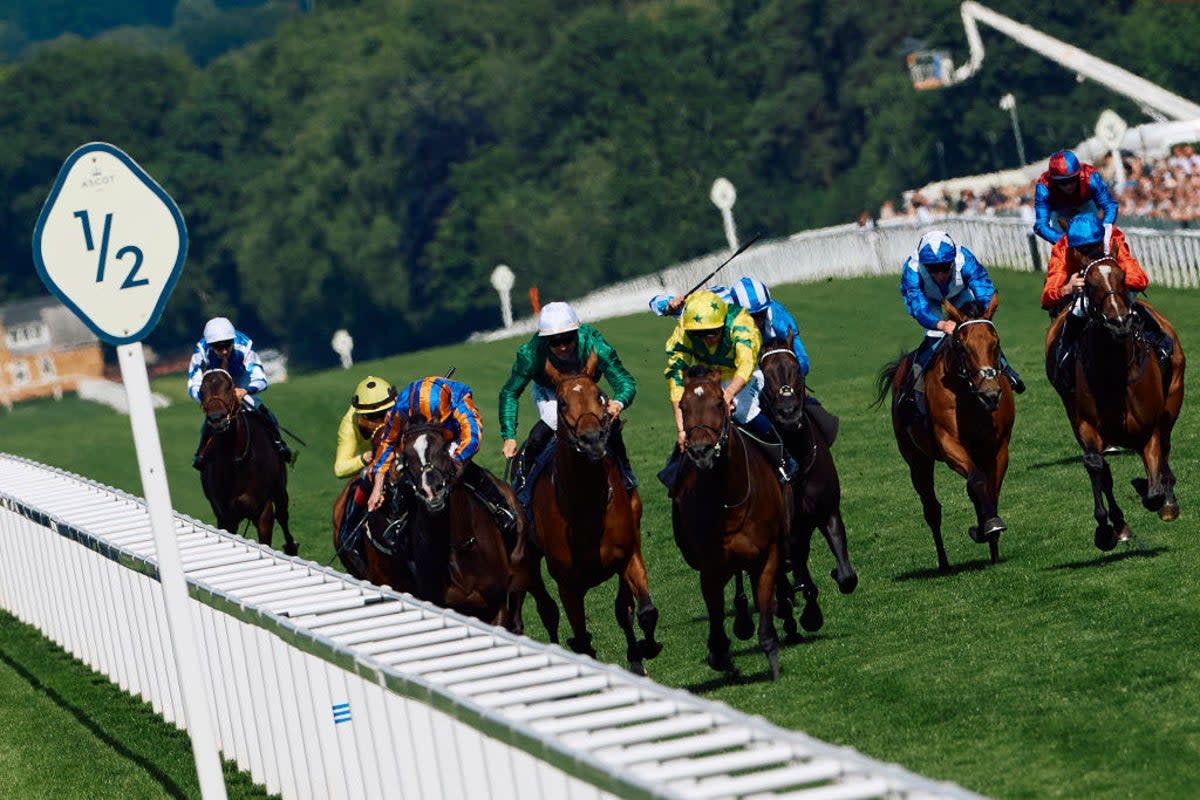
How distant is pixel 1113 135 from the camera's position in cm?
4272

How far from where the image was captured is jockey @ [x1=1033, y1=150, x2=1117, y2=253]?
49.5ft

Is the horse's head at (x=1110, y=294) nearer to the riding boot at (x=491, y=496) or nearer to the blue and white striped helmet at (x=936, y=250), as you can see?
the blue and white striped helmet at (x=936, y=250)

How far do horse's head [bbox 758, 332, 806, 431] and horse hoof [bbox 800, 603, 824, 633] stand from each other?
1.10 metres

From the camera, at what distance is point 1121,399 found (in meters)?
14.7

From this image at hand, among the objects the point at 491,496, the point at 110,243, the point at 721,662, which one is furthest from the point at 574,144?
the point at 110,243

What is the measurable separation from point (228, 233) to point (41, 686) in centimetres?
11676

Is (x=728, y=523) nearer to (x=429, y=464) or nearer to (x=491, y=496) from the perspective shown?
(x=491, y=496)

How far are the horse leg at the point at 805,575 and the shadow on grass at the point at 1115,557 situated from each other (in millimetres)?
1531

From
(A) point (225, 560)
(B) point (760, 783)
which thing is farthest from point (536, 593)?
(B) point (760, 783)

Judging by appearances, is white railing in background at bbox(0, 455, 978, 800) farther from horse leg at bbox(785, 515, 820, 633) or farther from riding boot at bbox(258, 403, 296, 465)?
horse leg at bbox(785, 515, 820, 633)

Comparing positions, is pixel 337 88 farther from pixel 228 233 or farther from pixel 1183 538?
pixel 1183 538

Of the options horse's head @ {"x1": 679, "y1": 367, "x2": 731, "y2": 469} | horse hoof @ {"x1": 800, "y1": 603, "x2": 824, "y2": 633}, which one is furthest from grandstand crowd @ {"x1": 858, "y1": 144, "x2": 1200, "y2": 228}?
horse's head @ {"x1": 679, "y1": 367, "x2": 731, "y2": 469}

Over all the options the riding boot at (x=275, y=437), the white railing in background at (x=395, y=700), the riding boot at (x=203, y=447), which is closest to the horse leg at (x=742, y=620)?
the white railing in background at (x=395, y=700)

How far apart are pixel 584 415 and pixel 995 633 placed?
102 inches
